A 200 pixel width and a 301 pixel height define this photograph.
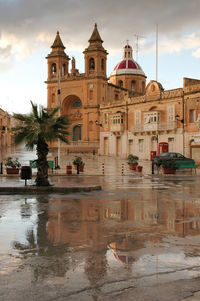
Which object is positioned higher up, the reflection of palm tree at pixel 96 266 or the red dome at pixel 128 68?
the red dome at pixel 128 68

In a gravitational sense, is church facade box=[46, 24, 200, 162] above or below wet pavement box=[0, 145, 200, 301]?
above

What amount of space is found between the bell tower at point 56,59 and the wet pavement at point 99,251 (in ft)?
194

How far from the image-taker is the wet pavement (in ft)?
14.1

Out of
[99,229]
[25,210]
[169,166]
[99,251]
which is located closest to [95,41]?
[169,166]

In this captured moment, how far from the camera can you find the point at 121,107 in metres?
52.8

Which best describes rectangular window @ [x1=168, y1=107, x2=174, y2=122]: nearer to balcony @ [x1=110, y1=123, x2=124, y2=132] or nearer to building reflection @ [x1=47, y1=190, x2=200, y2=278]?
balcony @ [x1=110, y1=123, x2=124, y2=132]

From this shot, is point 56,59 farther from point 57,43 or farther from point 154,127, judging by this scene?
point 154,127

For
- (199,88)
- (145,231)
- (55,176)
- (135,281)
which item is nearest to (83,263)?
(135,281)

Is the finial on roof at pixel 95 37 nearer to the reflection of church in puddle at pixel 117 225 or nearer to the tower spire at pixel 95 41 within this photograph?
the tower spire at pixel 95 41

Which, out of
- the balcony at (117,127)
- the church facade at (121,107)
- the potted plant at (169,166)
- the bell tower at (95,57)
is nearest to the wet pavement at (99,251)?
the potted plant at (169,166)

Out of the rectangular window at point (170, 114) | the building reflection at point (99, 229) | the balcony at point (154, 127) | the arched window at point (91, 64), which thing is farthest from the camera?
the arched window at point (91, 64)

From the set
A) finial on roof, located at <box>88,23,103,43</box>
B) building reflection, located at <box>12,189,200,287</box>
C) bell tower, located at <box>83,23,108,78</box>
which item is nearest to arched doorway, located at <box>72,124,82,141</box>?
bell tower, located at <box>83,23,108,78</box>

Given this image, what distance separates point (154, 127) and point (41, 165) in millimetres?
31631

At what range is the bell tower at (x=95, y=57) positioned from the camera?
63.0m
